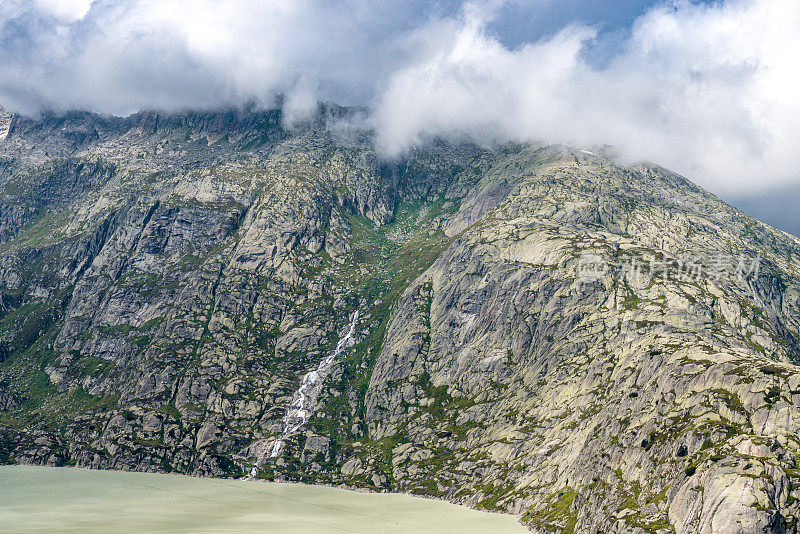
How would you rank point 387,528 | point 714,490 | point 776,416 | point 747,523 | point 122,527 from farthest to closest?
point 387,528 → point 776,416 → point 122,527 → point 714,490 → point 747,523

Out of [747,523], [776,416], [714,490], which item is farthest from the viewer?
[776,416]

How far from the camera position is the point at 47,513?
187 meters

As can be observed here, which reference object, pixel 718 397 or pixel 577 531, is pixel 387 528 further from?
pixel 718 397

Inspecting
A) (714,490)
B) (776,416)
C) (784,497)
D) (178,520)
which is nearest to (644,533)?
(714,490)

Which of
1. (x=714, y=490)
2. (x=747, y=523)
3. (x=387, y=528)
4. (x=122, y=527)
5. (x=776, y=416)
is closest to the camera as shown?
(x=747, y=523)

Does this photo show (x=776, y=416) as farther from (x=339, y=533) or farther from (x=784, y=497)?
(x=339, y=533)

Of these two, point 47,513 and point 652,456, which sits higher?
point 652,456

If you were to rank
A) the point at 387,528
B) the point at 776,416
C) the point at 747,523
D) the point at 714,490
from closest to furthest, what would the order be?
1. the point at 747,523
2. the point at 714,490
3. the point at 776,416
4. the point at 387,528

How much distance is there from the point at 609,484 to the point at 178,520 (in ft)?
433

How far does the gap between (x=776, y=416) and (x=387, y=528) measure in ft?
385

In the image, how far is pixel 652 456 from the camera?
639ft

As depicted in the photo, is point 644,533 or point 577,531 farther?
point 577,531

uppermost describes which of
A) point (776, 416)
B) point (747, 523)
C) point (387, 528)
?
point (776, 416)

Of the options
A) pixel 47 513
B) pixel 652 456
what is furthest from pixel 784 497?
pixel 47 513
